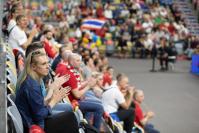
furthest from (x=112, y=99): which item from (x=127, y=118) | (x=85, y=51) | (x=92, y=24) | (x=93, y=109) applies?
(x=92, y=24)

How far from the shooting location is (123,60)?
20.1m

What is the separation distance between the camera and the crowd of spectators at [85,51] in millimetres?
4531

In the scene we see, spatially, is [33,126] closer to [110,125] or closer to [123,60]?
[110,125]

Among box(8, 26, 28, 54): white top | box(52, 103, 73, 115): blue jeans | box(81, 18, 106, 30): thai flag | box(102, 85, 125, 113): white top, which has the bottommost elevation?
box(81, 18, 106, 30): thai flag

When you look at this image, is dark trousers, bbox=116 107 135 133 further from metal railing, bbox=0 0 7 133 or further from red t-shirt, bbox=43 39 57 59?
metal railing, bbox=0 0 7 133

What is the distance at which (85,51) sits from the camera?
10.9m

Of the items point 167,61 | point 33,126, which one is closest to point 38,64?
point 33,126

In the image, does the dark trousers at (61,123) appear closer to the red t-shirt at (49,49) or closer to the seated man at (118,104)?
the seated man at (118,104)

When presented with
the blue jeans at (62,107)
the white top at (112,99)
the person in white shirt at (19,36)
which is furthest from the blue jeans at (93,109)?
the person in white shirt at (19,36)

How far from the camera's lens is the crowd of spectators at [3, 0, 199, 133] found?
453 centimetres

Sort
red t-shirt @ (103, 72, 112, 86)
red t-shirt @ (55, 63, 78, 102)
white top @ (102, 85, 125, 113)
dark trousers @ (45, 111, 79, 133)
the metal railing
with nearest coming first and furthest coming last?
the metal railing, dark trousers @ (45, 111, 79, 133), red t-shirt @ (55, 63, 78, 102), white top @ (102, 85, 125, 113), red t-shirt @ (103, 72, 112, 86)

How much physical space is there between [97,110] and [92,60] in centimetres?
443

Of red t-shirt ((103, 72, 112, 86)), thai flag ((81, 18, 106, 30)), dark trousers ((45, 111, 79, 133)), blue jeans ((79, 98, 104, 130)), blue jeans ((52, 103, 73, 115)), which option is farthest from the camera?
thai flag ((81, 18, 106, 30))

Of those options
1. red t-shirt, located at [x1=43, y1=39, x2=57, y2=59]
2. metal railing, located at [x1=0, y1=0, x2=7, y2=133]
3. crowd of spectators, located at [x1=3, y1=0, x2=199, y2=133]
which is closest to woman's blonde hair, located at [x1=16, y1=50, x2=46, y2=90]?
crowd of spectators, located at [x1=3, y1=0, x2=199, y2=133]
